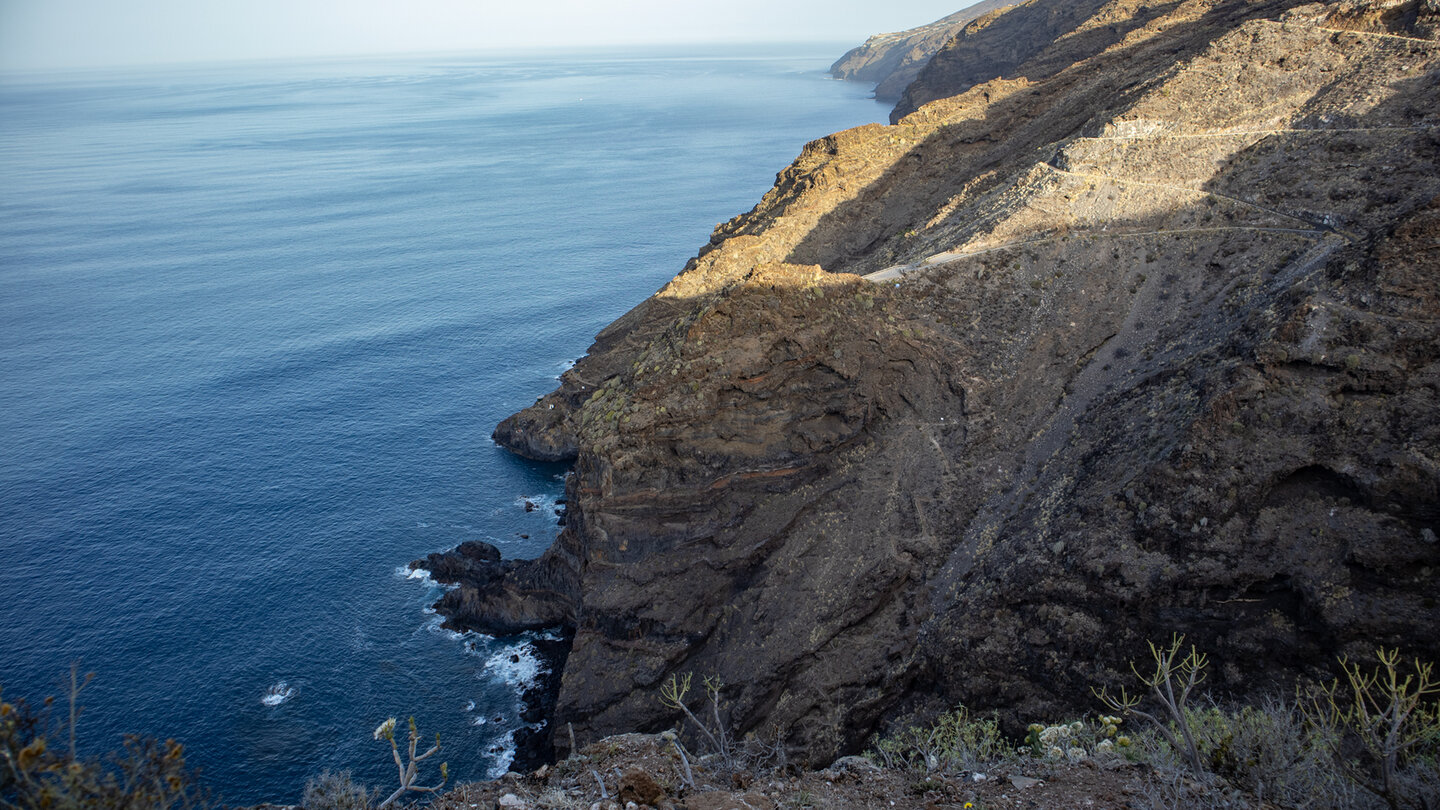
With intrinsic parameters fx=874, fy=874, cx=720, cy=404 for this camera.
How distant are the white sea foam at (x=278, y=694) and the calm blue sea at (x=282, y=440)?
183 millimetres

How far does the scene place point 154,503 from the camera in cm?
6269

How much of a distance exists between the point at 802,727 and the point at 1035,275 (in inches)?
1106

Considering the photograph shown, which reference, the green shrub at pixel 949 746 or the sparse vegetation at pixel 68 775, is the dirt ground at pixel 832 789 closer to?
the green shrub at pixel 949 746

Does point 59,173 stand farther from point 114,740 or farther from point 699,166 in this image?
point 114,740

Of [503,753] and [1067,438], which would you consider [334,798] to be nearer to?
[503,753]

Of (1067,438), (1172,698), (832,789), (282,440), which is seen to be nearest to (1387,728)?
(1172,698)

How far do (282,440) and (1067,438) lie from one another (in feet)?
198

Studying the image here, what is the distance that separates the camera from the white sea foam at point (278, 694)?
45.4m

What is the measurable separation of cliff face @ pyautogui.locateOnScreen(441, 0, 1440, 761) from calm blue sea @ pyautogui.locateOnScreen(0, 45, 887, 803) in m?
7.57

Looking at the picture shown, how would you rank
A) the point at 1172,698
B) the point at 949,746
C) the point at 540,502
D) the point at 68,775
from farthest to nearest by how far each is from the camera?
the point at 540,502, the point at 949,746, the point at 1172,698, the point at 68,775

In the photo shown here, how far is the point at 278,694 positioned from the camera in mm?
45938

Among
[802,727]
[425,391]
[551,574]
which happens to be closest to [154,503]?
[425,391]

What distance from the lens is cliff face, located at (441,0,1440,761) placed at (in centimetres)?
3186

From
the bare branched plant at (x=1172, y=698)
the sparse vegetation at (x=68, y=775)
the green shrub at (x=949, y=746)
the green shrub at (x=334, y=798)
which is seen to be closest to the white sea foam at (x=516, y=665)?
the green shrub at (x=949, y=746)
